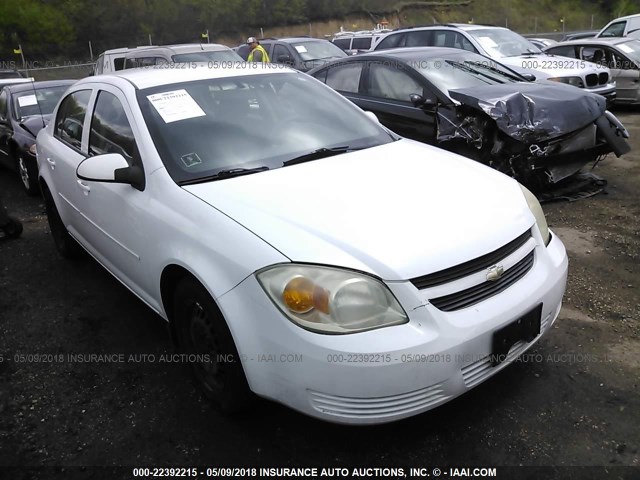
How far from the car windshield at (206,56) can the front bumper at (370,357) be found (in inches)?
322

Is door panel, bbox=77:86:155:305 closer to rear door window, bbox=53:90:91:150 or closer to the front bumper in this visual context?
rear door window, bbox=53:90:91:150

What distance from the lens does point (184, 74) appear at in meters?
3.26

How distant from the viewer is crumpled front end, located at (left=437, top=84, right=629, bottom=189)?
4707 millimetres

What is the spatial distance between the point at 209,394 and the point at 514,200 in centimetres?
175

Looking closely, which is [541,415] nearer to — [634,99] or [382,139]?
[382,139]

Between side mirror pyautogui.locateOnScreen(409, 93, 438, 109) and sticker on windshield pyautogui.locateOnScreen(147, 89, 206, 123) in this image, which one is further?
side mirror pyautogui.locateOnScreen(409, 93, 438, 109)

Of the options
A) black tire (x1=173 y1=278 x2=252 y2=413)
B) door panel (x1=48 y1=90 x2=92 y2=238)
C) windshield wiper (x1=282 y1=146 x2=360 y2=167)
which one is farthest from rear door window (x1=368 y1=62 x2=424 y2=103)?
black tire (x1=173 y1=278 x2=252 y2=413)

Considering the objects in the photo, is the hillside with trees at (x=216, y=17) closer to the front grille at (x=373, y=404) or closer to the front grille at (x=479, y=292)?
the front grille at (x=479, y=292)

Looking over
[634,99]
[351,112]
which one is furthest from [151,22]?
[351,112]

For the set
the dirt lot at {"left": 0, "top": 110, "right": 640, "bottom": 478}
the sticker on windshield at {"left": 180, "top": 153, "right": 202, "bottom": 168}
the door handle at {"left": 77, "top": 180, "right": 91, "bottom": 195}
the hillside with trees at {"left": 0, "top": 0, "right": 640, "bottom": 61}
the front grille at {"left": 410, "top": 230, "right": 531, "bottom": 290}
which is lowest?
the dirt lot at {"left": 0, "top": 110, "right": 640, "bottom": 478}

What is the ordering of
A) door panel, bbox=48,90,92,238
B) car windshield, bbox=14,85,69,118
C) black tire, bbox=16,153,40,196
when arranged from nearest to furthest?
door panel, bbox=48,90,92,238, black tire, bbox=16,153,40,196, car windshield, bbox=14,85,69,118

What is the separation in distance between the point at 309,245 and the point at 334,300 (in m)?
0.24

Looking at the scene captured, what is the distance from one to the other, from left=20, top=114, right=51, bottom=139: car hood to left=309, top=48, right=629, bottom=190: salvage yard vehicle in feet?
14.1

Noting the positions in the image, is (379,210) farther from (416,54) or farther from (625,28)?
(625,28)
